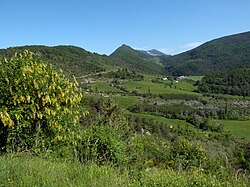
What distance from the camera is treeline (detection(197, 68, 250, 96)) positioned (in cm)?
11081

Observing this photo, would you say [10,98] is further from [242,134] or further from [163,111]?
[163,111]

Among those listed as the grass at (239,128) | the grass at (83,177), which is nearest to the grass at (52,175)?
the grass at (83,177)

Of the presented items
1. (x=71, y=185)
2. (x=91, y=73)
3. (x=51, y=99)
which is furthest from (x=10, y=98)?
(x=91, y=73)

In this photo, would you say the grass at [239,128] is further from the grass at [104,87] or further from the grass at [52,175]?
the grass at [52,175]

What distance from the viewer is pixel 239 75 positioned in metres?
124

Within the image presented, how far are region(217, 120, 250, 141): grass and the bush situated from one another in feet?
187

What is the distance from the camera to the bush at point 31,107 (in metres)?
6.14

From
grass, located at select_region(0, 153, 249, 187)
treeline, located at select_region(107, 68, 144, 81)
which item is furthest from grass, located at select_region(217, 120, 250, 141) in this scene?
grass, located at select_region(0, 153, 249, 187)

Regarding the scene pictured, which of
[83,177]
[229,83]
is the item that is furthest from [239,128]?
[83,177]

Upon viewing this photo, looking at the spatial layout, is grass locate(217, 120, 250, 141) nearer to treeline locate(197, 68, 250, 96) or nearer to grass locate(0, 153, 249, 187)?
treeline locate(197, 68, 250, 96)

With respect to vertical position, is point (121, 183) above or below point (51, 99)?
below

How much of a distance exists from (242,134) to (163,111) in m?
23.5

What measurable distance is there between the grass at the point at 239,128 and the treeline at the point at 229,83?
3470 cm

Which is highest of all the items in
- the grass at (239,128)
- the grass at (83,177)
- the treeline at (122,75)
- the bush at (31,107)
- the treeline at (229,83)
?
the treeline at (122,75)
